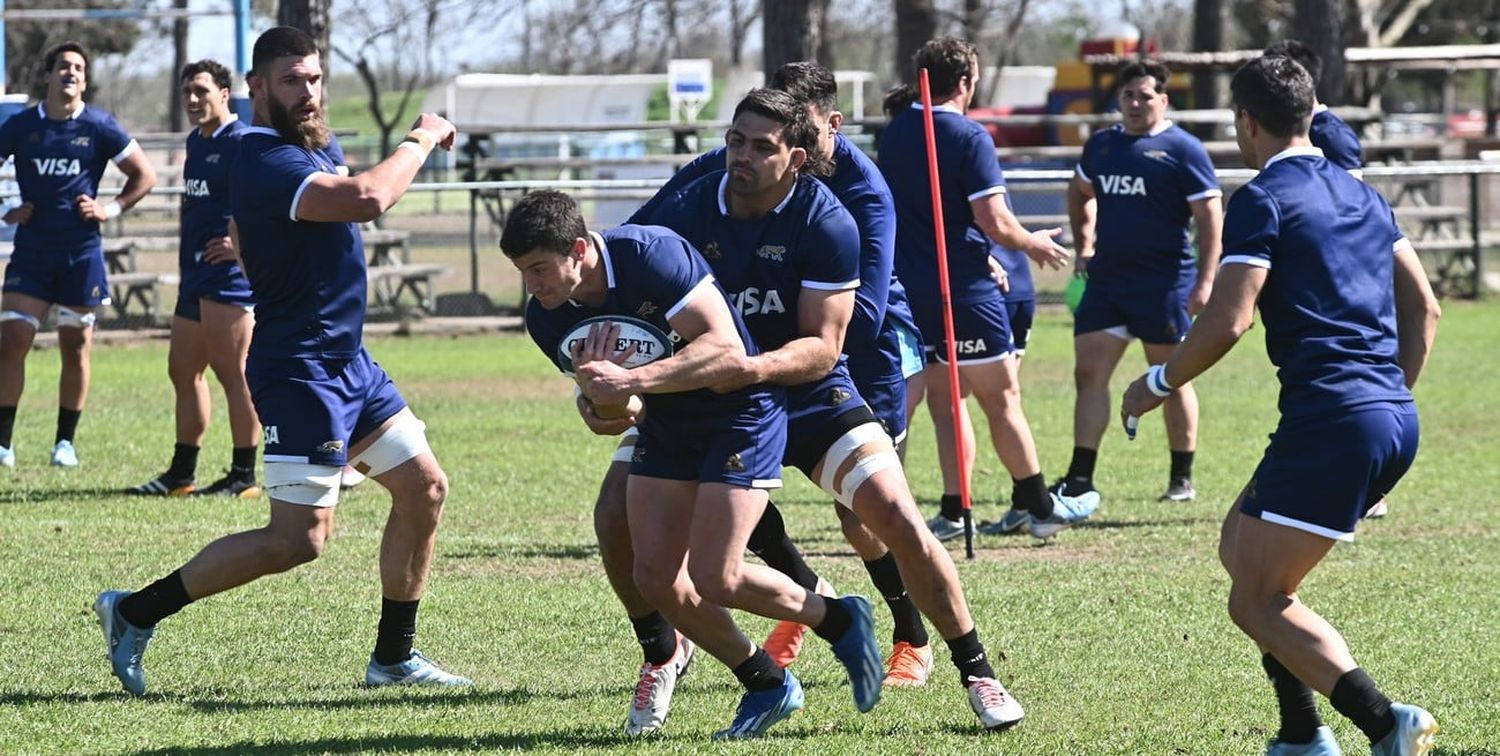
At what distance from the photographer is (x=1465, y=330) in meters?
18.1

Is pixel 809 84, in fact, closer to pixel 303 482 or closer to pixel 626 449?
pixel 626 449

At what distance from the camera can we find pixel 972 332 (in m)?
8.71

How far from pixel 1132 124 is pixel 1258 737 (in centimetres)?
470

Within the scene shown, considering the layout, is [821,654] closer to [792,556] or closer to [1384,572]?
[792,556]

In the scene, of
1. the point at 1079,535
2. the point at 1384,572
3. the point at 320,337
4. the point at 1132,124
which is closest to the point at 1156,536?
the point at 1079,535

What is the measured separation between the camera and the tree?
1628 inches

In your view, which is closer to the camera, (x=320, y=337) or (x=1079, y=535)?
(x=320, y=337)

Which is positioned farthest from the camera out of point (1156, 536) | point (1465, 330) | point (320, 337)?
point (1465, 330)

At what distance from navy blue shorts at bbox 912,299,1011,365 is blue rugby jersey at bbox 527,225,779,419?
11.5 feet

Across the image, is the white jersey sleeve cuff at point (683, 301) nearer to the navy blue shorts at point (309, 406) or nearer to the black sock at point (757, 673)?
the black sock at point (757, 673)

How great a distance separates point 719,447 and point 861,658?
2.58 feet

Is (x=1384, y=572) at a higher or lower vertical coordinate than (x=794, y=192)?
lower

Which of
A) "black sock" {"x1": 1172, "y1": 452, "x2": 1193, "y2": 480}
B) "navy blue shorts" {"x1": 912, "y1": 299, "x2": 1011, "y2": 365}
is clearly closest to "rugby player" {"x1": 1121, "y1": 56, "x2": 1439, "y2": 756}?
"navy blue shorts" {"x1": 912, "y1": 299, "x2": 1011, "y2": 365}

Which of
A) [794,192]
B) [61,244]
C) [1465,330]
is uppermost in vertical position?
[794,192]
